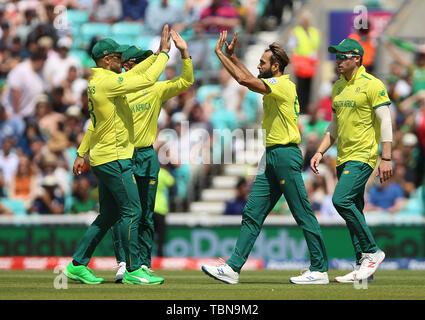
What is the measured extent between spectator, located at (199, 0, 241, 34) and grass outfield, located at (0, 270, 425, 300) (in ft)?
31.4

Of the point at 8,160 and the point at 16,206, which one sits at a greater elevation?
the point at 8,160

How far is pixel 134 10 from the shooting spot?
2233cm

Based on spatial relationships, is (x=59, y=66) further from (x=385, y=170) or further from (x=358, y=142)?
(x=385, y=170)

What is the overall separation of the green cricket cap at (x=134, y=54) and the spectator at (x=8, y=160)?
23.5 feet

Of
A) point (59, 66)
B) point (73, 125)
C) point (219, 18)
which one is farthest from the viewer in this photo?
point (219, 18)

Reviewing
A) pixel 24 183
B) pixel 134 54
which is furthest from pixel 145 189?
pixel 24 183

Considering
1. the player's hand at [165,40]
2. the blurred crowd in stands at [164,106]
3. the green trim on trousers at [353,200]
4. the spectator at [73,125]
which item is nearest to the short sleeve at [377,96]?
the green trim on trousers at [353,200]

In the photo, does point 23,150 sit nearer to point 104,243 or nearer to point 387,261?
point 104,243

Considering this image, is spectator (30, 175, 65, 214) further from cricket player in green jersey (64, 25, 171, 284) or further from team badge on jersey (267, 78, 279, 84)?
team badge on jersey (267, 78, 279, 84)

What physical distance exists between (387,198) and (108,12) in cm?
778

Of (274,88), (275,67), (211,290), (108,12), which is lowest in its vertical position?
(211,290)

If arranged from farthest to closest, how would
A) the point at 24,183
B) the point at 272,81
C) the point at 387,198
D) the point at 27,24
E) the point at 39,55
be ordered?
the point at 27,24 < the point at 39,55 < the point at 24,183 < the point at 387,198 < the point at 272,81
